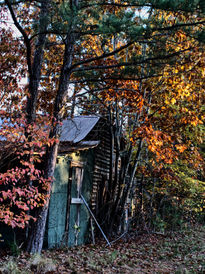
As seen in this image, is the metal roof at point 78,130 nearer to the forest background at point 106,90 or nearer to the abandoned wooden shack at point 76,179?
the abandoned wooden shack at point 76,179

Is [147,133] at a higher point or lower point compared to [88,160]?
higher

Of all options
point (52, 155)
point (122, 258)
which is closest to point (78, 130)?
point (52, 155)

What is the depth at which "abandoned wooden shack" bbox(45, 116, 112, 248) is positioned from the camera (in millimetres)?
10688

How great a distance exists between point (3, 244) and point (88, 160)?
5.07 meters

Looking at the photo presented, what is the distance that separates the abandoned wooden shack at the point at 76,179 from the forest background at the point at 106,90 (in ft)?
2.82

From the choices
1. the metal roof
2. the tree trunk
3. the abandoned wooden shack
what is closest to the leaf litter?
the tree trunk

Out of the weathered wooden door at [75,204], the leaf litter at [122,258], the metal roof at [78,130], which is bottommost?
the leaf litter at [122,258]

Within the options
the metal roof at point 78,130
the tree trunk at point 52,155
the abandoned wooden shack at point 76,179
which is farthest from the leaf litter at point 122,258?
the metal roof at point 78,130

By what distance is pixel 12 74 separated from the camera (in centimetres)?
819

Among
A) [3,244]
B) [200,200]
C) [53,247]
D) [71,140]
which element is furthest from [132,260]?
[200,200]

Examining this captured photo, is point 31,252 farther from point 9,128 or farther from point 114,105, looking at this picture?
point 114,105

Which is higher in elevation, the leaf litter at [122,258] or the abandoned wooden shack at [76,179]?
the abandoned wooden shack at [76,179]

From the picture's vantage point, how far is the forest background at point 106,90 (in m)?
7.65

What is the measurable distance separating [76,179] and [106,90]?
3859mm
